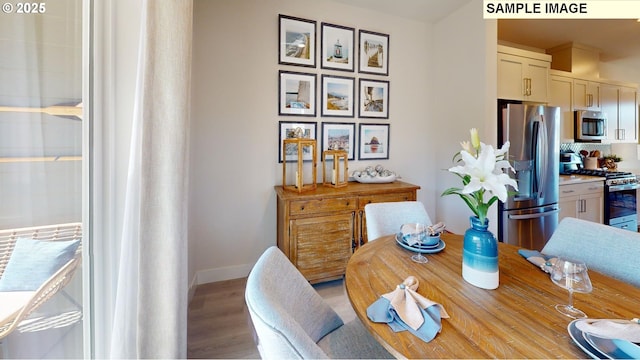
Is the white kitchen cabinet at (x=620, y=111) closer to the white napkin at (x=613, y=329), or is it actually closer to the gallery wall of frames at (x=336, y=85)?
the gallery wall of frames at (x=336, y=85)

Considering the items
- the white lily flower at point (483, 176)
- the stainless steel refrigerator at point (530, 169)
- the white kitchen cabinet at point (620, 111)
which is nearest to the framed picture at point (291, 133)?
the white lily flower at point (483, 176)

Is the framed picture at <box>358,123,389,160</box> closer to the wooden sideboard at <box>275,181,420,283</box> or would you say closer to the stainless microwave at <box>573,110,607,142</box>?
the wooden sideboard at <box>275,181,420,283</box>

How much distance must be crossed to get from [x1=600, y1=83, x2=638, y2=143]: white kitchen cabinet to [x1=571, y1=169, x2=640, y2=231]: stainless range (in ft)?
2.94

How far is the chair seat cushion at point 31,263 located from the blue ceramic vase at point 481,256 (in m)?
1.51

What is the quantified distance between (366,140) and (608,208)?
127 inches

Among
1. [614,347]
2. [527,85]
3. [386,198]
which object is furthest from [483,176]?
[527,85]

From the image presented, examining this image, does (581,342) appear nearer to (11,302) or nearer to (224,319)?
(11,302)

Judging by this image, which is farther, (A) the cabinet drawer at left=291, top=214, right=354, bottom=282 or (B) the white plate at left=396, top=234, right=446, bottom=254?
(A) the cabinet drawer at left=291, top=214, right=354, bottom=282

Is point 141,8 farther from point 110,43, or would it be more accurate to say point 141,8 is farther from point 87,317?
point 87,317

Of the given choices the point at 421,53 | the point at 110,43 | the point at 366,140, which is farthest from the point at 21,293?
the point at 421,53

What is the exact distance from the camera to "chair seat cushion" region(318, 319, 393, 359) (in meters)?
1.01

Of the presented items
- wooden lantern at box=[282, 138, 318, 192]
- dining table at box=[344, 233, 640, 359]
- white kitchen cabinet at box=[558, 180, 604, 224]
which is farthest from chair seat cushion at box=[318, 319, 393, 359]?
white kitchen cabinet at box=[558, 180, 604, 224]

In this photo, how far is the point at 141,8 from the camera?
3.84 feet

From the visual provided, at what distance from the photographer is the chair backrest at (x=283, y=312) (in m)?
0.63
